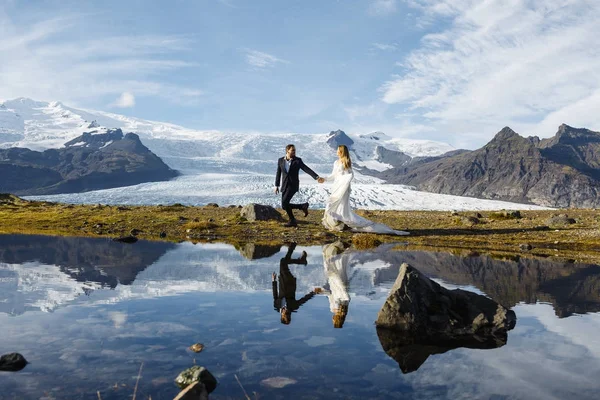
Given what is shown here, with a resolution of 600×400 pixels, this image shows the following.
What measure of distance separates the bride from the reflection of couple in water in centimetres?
496

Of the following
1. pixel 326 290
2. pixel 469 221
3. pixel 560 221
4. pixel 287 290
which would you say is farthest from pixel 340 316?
pixel 560 221

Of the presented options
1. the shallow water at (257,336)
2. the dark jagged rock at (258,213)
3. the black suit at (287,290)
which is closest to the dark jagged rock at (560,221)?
the shallow water at (257,336)

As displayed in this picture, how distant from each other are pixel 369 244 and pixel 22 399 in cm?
1098

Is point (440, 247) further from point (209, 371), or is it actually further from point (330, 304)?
point (209, 371)

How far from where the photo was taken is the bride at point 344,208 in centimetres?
1636

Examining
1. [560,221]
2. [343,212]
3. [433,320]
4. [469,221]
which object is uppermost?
[560,221]

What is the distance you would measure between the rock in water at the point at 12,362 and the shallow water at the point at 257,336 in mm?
78

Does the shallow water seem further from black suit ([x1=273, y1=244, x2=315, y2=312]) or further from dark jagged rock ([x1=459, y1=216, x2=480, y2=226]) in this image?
dark jagged rock ([x1=459, y1=216, x2=480, y2=226])

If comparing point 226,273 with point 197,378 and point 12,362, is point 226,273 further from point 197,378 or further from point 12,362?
point 197,378

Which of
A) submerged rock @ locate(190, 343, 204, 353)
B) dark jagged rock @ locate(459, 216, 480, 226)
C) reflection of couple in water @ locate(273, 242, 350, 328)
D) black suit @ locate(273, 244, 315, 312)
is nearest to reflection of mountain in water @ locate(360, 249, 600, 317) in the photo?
reflection of couple in water @ locate(273, 242, 350, 328)

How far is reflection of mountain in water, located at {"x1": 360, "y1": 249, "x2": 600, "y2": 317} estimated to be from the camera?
748cm

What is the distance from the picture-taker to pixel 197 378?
3885 millimetres

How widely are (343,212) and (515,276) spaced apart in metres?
7.87

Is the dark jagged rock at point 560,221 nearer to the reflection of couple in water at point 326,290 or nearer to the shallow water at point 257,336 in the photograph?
the shallow water at point 257,336
